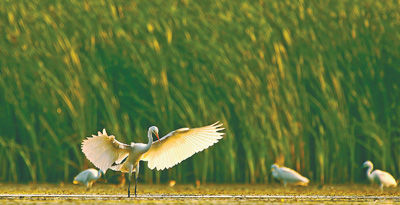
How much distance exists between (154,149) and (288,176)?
6.19 feet

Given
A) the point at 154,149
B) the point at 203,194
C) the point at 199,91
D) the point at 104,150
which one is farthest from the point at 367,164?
the point at 104,150

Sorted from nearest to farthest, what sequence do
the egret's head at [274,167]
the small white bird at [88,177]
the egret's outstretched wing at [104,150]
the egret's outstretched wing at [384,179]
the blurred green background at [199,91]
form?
1. the egret's outstretched wing at [104,150]
2. the small white bird at [88,177]
3. the egret's outstretched wing at [384,179]
4. the egret's head at [274,167]
5. the blurred green background at [199,91]

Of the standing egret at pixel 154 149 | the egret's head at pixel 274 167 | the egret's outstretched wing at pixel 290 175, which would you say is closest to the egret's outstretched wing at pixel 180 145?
the standing egret at pixel 154 149

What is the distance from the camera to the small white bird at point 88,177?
410 inches

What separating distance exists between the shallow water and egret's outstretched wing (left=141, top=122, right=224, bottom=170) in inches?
14.4

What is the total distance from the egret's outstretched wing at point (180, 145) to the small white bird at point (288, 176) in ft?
4.85

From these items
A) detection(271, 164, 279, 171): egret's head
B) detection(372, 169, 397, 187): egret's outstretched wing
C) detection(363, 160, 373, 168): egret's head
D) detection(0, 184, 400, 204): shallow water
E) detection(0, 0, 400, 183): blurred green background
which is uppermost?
detection(0, 0, 400, 183): blurred green background

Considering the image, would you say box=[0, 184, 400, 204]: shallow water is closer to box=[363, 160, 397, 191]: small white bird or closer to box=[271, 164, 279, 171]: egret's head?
box=[363, 160, 397, 191]: small white bird

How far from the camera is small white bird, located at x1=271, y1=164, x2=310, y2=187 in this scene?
1059 centimetres

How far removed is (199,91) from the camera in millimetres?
11234

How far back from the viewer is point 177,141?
9.37 metres

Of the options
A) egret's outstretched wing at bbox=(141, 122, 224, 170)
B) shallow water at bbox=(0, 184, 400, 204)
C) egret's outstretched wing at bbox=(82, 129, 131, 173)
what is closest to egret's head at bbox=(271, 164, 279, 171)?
shallow water at bbox=(0, 184, 400, 204)

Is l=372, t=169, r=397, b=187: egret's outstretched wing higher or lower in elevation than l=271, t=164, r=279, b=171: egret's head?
lower

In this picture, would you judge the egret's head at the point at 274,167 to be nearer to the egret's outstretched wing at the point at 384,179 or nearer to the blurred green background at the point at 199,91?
the blurred green background at the point at 199,91
